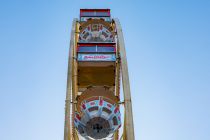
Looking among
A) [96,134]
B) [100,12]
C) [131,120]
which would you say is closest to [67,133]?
[96,134]

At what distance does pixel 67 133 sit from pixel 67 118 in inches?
31.4

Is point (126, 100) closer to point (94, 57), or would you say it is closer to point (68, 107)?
point (68, 107)

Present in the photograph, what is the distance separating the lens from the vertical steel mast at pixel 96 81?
16.3m

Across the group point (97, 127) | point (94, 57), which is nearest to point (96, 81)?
point (94, 57)

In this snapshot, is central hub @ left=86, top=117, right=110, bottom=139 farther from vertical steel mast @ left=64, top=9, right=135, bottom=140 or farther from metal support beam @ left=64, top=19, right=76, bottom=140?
metal support beam @ left=64, top=19, right=76, bottom=140

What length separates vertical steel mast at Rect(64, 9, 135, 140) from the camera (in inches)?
643

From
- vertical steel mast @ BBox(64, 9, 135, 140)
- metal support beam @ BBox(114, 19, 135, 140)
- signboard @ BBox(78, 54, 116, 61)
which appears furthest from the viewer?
signboard @ BBox(78, 54, 116, 61)

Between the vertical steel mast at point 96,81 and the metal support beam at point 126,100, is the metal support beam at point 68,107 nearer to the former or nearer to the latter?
the vertical steel mast at point 96,81

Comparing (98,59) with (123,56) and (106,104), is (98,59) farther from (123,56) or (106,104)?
(106,104)

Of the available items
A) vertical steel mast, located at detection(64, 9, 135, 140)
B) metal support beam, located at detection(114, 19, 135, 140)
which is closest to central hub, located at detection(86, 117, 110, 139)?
vertical steel mast, located at detection(64, 9, 135, 140)

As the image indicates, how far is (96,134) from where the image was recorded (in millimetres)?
16422

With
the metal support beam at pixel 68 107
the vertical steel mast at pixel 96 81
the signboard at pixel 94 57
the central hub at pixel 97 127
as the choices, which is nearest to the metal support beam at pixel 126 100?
the vertical steel mast at pixel 96 81

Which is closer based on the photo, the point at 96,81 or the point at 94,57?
the point at 94,57

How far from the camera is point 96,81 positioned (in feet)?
78.5
